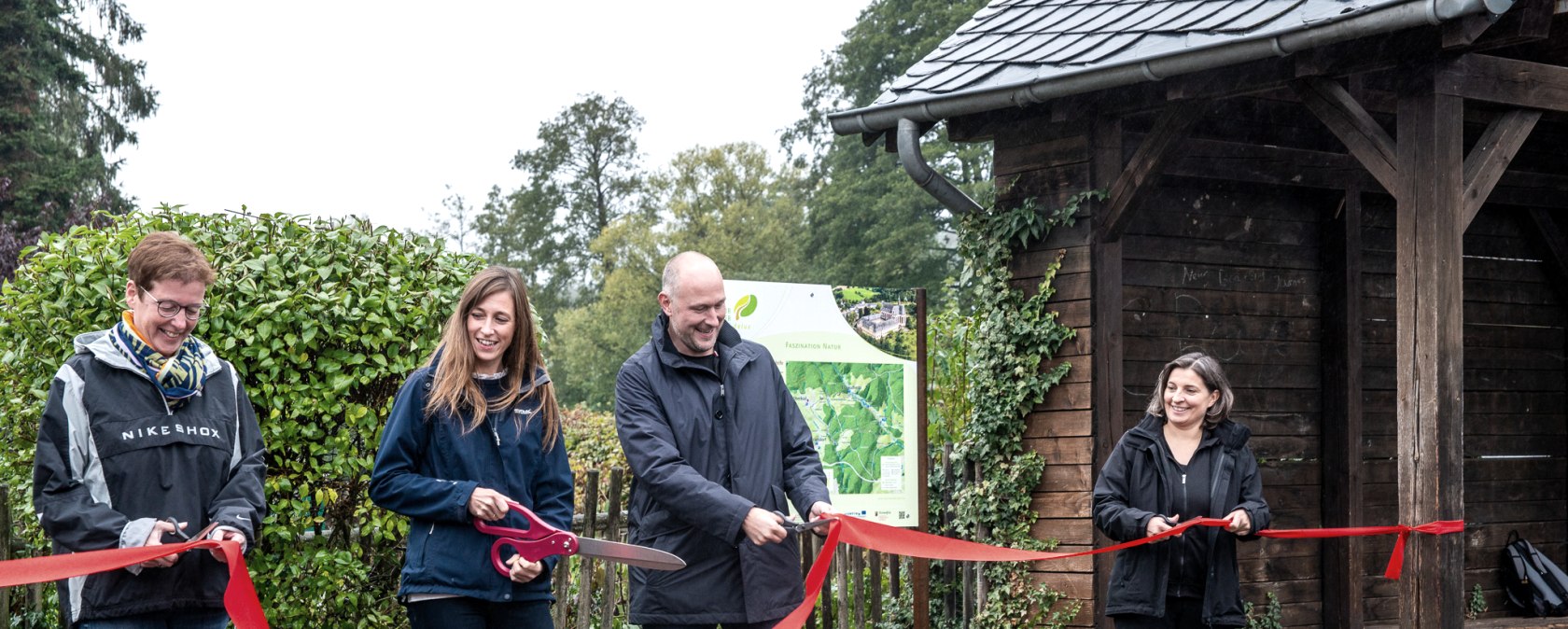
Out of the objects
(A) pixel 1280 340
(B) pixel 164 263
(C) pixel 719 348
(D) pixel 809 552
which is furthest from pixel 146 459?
(A) pixel 1280 340

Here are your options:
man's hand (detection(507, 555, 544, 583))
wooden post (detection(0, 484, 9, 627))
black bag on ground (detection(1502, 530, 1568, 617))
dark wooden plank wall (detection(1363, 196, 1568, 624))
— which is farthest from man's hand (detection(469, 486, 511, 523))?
black bag on ground (detection(1502, 530, 1568, 617))

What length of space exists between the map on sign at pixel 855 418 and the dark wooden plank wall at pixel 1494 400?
3.22 m

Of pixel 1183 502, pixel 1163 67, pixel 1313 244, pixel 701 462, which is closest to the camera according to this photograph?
pixel 701 462

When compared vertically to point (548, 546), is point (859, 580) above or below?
below

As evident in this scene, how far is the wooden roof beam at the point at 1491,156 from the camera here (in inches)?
211

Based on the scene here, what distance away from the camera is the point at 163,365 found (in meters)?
3.49

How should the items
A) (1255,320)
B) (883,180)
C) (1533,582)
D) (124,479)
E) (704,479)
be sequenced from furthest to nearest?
(883,180) → (1533,582) → (1255,320) → (704,479) → (124,479)

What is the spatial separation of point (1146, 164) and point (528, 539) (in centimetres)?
399

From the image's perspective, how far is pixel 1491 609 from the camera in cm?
859

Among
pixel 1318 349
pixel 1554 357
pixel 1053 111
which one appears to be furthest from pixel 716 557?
pixel 1554 357

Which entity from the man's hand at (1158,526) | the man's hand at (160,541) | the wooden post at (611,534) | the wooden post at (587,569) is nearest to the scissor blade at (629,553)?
the man's hand at (160,541)

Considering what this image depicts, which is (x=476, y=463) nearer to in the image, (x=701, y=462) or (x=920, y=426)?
(x=701, y=462)

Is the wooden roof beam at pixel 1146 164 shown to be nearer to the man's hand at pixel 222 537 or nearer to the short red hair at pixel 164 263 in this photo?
the short red hair at pixel 164 263

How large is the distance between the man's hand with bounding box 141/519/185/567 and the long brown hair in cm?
67
